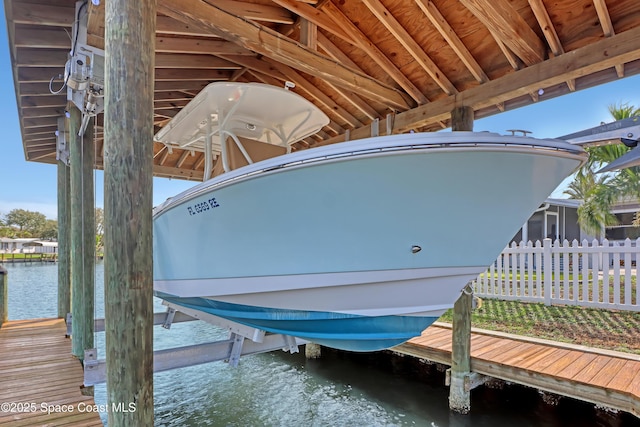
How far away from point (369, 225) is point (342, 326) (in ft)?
2.34

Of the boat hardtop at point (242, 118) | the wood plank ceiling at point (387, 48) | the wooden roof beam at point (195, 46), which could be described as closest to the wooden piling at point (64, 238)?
the wood plank ceiling at point (387, 48)

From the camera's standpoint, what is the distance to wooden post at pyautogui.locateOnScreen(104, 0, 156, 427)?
1.64 m

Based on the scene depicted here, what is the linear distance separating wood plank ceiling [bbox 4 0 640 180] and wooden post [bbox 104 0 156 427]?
0.56 m

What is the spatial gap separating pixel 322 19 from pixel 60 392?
3.71 metres

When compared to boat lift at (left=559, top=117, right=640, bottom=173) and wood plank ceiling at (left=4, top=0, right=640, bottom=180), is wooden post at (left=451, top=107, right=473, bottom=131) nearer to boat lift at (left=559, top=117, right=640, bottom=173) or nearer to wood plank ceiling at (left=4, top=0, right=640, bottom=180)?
wood plank ceiling at (left=4, top=0, right=640, bottom=180)

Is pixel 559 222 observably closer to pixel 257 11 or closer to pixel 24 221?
pixel 257 11

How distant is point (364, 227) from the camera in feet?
6.56

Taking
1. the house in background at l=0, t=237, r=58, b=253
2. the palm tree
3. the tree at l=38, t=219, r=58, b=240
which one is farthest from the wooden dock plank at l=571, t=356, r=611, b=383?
the tree at l=38, t=219, r=58, b=240

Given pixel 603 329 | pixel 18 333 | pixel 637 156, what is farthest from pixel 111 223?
pixel 603 329

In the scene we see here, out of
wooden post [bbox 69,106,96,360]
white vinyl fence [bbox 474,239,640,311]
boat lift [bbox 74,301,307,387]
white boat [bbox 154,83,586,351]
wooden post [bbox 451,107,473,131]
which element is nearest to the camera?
white boat [bbox 154,83,586,351]

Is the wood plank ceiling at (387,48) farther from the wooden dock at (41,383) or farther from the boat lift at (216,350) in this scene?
the wooden dock at (41,383)

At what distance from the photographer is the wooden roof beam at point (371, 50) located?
3.05 metres

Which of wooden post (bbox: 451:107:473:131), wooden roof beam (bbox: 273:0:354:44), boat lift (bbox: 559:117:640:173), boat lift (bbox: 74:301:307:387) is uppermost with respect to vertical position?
wooden roof beam (bbox: 273:0:354:44)

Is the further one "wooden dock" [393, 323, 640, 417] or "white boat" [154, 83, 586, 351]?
"wooden dock" [393, 323, 640, 417]
